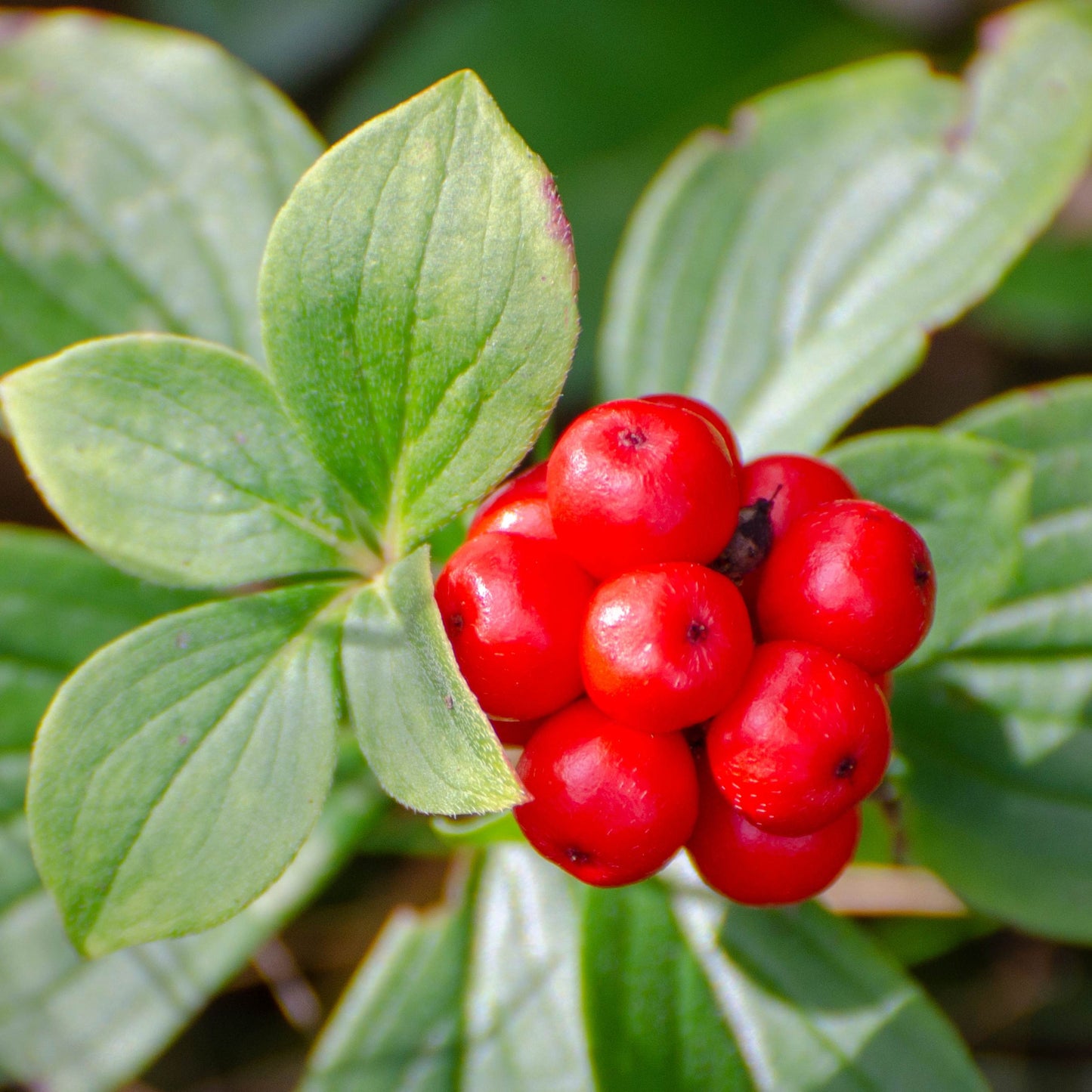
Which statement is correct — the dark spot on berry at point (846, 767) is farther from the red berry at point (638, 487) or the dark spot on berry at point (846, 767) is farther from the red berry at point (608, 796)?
the red berry at point (638, 487)

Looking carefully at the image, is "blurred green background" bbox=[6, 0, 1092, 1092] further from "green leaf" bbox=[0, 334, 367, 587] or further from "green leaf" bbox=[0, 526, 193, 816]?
"green leaf" bbox=[0, 334, 367, 587]

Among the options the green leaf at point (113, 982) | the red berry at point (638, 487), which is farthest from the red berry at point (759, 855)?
the green leaf at point (113, 982)

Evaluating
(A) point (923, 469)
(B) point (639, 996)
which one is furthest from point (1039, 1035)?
(A) point (923, 469)

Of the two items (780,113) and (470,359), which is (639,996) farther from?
(780,113)

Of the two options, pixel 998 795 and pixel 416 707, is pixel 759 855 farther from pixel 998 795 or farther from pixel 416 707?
pixel 998 795

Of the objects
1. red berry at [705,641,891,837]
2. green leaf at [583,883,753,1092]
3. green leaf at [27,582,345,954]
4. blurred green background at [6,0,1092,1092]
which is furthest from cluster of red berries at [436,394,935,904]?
blurred green background at [6,0,1092,1092]

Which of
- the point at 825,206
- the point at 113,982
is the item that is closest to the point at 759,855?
the point at 113,982
